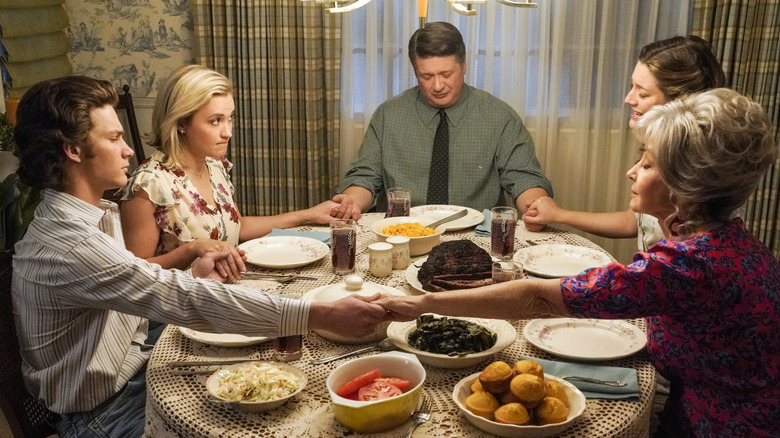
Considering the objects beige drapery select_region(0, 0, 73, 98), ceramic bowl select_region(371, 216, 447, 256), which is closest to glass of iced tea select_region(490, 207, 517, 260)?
ceramic bowl select_region(371, 216, 447, 256)

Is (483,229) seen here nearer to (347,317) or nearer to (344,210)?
(344,210)

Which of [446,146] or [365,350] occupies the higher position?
[446,146]

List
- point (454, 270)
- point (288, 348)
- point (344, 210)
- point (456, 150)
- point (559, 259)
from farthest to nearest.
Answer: point (456, 150)
point (344, 210)
point (559, 259)
point (454, 270)
point (288, 348)

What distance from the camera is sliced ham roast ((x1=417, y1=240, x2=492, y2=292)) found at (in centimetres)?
193

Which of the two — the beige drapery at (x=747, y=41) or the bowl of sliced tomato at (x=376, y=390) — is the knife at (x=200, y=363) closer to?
the bowl of sliced tomato at (x=376, y=390)

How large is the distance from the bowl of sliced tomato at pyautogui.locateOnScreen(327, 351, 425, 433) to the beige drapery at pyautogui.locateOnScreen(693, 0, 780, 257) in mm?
2767

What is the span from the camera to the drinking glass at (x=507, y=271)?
6.15ft

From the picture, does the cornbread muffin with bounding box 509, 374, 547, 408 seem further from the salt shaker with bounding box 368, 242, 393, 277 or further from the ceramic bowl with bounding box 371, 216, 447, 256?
the ceramic bowl with bounding box 371, 216, 447, 256

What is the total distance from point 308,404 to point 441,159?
2.09 metres

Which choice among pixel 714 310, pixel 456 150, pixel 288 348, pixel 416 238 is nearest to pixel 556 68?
pixel 456 150

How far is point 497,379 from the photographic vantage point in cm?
137

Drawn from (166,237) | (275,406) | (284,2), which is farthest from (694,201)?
(284,2)

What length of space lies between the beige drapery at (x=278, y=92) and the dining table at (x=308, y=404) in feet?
7.24

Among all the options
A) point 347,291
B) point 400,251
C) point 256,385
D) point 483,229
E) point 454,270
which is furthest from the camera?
point 483,229
